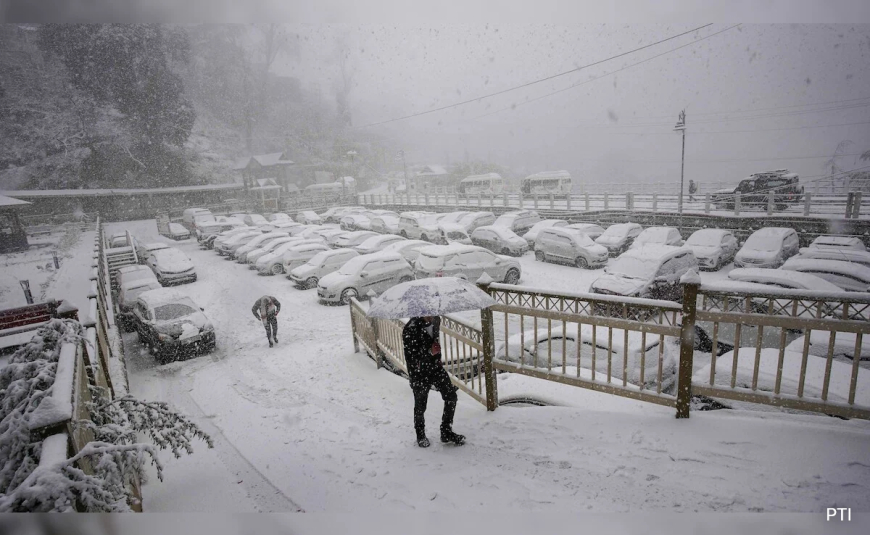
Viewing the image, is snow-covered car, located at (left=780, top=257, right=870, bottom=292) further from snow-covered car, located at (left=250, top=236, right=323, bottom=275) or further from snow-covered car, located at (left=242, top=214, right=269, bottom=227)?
snow-covered car, located at (left=242, top=214, right=269, bottom=227)

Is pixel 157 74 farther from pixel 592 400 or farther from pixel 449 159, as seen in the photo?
pixel 449 159

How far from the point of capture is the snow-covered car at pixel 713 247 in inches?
472

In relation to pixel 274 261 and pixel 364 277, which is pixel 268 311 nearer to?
pixel 364 277

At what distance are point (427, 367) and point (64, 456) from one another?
217 centimetres

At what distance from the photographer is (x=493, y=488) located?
2.67m

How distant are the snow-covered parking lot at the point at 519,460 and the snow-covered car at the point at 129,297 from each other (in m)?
6.74

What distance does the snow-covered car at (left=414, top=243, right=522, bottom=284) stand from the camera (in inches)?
451

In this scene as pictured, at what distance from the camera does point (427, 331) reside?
3.15m

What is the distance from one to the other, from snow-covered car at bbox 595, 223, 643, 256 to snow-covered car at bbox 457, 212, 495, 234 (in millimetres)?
5943

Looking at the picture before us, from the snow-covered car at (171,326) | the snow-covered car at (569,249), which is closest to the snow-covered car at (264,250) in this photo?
the snow-covered car at (171,326)

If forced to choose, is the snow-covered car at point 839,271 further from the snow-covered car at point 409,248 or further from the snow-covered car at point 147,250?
the snow-covered car at point 147,250

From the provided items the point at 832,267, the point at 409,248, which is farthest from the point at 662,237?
the point at 409,248

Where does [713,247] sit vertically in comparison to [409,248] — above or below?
below

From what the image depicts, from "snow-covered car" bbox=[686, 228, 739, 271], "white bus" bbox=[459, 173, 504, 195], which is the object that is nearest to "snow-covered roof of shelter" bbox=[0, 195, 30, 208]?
"snow-covered car" bbox=[686, 228, 739, 271]
